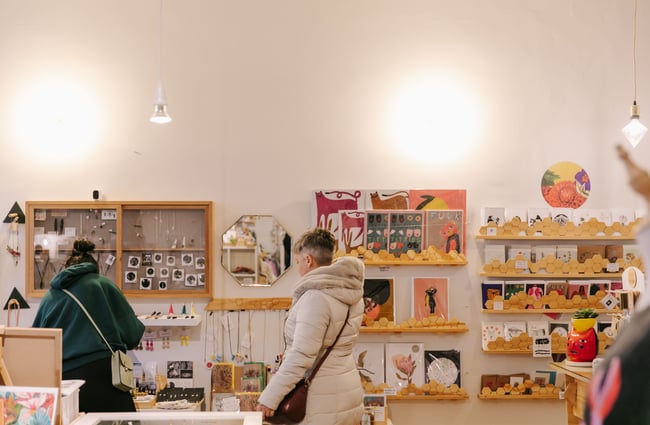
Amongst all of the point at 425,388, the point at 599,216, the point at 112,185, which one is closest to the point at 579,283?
the point at 599,216

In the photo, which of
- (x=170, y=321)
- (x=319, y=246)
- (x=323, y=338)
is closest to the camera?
(x=323, y=338)

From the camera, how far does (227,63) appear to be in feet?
17.9

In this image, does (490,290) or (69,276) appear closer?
(69,276)

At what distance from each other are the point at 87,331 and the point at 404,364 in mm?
2482

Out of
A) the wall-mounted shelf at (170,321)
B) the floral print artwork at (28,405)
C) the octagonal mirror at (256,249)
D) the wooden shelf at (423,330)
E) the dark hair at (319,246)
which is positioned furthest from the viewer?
the octagonal mirror at (256,249)

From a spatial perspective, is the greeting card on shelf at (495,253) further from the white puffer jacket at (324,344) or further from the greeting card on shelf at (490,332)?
the white puffer jacket at (324,344)

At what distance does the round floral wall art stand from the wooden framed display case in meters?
2.59

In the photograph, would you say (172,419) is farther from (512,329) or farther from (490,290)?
(512,329)

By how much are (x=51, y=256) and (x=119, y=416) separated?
2.53m

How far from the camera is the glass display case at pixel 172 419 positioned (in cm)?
303

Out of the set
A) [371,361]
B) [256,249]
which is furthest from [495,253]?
[256,249]

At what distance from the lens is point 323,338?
11.2ft

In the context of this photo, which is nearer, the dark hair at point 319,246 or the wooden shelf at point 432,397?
the dark hair at point 319,246

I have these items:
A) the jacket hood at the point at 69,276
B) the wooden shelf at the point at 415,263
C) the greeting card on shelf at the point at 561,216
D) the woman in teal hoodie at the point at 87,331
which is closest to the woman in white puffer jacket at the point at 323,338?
the woman in teal hoodie at the point at 87,331
